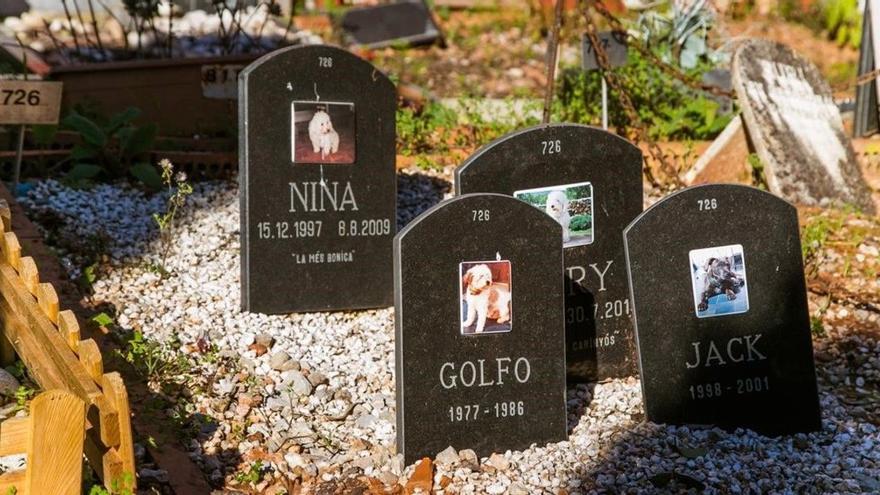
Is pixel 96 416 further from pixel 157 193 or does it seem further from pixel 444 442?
pixel 157 193

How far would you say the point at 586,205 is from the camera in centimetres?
527

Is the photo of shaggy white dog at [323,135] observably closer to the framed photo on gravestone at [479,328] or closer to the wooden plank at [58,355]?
the framed photo on gravestone at [479,328]

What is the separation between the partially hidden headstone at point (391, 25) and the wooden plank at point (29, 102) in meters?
4.98

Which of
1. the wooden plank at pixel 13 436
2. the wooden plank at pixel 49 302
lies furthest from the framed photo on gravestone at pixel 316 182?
the wooden plank at pixel 13 436

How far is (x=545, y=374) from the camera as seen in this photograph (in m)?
4.64

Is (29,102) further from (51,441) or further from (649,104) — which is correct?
(649,104)

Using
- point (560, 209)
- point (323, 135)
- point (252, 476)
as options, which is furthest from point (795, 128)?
point (252, 476)

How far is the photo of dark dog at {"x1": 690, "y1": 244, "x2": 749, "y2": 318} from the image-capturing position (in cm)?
472

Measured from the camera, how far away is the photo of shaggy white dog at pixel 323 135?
18.8 feet

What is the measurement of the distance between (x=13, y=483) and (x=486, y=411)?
1651mm

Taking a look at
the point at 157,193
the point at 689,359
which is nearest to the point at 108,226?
the point at 157,193

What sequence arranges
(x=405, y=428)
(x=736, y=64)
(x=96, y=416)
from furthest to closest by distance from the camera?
1. (x=736, y=64)
2. (x=405, y=428)
3. (x=96, y=416)

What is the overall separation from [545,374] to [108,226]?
104 inches

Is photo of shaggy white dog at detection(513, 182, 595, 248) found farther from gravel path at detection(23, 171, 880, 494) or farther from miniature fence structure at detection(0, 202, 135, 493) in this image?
miniature fence structure at detection(0, 202, 135, 493)
